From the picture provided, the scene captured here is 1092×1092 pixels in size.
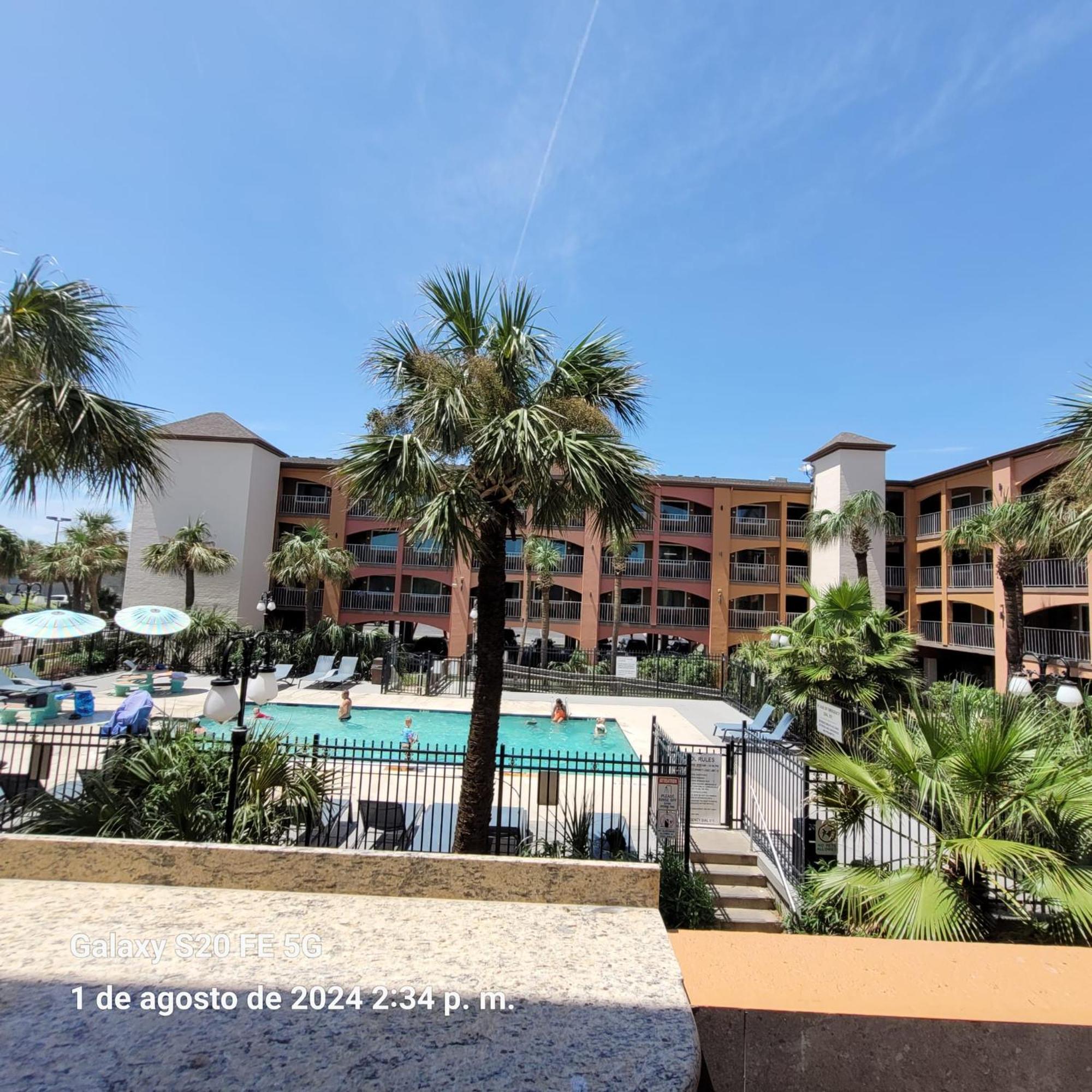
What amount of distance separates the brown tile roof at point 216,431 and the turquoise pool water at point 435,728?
51.1ft

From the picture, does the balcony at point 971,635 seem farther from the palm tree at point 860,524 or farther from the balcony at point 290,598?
the balcony at point 290,598

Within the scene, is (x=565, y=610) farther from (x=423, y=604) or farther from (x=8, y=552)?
(x=8, y=552)

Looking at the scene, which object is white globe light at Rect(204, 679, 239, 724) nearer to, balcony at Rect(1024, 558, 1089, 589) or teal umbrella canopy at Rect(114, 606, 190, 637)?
teal umbrella canopy at Rect(114, 606, 190, 637)

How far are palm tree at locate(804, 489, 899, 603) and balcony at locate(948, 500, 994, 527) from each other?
7.17ft

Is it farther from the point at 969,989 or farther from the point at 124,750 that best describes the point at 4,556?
the point at 969,989

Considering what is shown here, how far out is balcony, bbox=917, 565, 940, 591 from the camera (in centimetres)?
2666

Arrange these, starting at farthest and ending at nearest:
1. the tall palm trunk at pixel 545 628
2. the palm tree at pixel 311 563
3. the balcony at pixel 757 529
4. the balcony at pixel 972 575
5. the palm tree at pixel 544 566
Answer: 1. the balcony at pixel 757 529
2. the palm tree at pixel 544 566
3. the tall palm trunk at pixel 545 628
4. the palm tree at pixel 311 563
5. the balcony at pixel 972 575

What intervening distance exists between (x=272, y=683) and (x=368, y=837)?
266 centimetres

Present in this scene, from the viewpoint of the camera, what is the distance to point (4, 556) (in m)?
33.3

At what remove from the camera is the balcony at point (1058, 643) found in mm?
19953

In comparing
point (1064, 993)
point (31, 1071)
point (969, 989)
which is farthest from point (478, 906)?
point (1064, 993)

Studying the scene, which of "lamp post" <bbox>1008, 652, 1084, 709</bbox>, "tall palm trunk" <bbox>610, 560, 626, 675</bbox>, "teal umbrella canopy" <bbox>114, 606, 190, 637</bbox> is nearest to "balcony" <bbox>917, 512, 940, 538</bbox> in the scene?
"lamp post" <bbox>1008, 652, 1084, 709</bbox>

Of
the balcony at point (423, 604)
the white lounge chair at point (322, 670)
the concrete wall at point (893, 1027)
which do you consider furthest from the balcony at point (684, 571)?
the concrete wall at point (893, 1027)

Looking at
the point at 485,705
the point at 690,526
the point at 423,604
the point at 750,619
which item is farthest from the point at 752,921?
the point at 690,526
